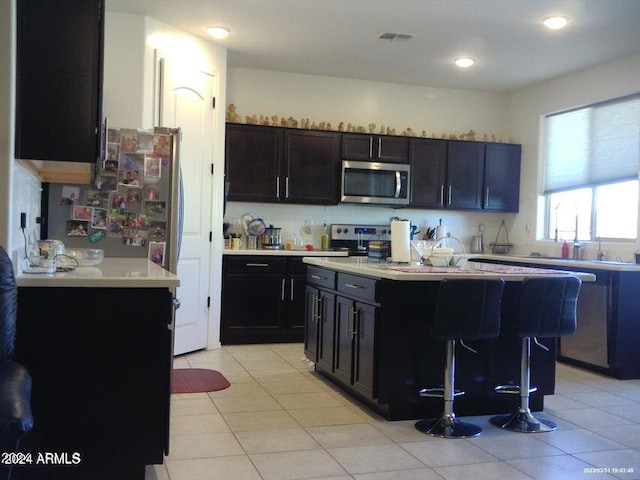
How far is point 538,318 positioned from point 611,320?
5.74 ft

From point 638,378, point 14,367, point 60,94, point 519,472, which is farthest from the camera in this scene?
point 638,378

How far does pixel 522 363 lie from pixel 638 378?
180cm

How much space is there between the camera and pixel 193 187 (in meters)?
5.35

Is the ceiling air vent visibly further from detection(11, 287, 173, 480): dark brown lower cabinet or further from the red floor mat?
detection(11, 287, 173, 480): dark brown lower cabinet

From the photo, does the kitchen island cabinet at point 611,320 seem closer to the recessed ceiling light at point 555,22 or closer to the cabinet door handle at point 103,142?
the recessed ceiling light at point 555,22

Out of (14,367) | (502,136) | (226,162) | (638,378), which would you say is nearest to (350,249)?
(226,162)

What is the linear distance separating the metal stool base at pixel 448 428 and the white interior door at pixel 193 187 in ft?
8.08

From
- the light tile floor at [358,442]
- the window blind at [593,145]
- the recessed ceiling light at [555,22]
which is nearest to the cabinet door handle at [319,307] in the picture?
the light tile floor at [358,442]

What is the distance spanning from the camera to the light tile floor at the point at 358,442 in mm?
2783

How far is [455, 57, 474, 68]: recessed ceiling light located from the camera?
570 cm

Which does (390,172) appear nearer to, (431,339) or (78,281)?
(431,339)

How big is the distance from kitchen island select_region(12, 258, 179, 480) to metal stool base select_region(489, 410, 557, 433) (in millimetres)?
1912

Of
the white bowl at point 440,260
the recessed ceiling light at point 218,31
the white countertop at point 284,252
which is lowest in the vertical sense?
the white countertop at point 284,252

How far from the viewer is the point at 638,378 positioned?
4730 mm
